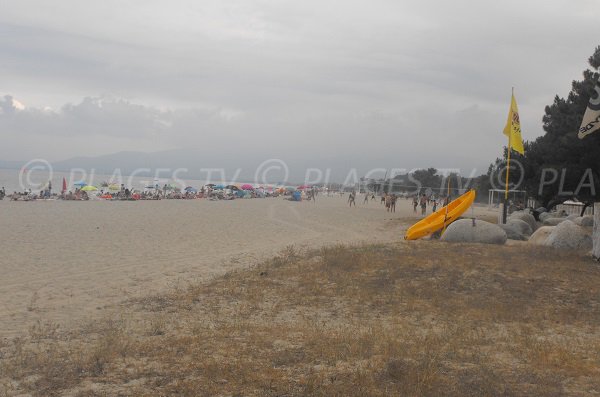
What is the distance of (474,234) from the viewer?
14.0 metres

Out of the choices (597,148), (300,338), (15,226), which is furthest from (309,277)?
(15,226)

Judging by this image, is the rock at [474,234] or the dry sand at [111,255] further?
the rock at [474,234]

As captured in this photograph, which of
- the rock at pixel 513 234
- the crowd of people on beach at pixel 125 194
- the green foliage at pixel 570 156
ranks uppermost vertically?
the green foliage at pixel 570 156

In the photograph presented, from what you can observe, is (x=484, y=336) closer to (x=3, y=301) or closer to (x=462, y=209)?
(x=3, y=301)

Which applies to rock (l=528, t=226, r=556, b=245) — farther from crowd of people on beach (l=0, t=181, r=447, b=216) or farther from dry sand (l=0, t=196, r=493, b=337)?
crowd of people on beach (l=0, t=181, r=447, b=216)

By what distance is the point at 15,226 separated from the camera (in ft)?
64.5

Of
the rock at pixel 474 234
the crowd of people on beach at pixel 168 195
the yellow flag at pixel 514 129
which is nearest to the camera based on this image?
the rock at pixel 474 234

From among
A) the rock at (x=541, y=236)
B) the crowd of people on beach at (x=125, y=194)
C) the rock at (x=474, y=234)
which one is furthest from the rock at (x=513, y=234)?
the crowd of people on beach at (x=125, y=194)

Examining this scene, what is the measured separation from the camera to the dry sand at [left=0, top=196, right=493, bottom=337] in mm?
8243

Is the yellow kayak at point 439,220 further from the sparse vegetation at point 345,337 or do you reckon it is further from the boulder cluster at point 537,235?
the sparse vegetation at point 345,337

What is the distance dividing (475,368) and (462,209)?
12.3 m

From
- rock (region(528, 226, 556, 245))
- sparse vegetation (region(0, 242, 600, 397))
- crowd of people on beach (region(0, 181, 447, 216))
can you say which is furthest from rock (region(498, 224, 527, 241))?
crowd of people on beach (region(0, 181, 447, 216))

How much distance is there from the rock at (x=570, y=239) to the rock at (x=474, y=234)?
1193mm

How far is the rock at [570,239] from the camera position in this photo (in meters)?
13.1
